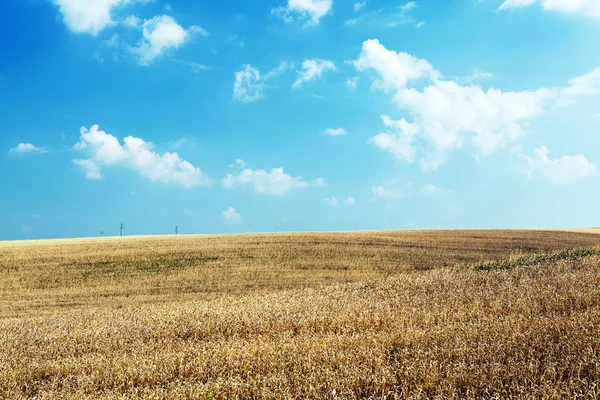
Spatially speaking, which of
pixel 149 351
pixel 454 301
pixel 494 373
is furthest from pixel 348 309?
pixel 494 373

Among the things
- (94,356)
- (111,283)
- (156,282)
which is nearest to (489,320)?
(94,356)

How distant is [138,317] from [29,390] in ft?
17.1

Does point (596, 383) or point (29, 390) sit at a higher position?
point (596, 383)

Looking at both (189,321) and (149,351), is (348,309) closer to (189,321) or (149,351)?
(189,321)

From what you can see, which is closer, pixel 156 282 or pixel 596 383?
pixel 596 383

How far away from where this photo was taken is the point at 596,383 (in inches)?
206

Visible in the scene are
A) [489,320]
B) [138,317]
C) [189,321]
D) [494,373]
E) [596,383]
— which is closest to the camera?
[596,383]

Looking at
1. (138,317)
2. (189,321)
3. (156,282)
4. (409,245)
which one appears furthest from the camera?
(409,245)

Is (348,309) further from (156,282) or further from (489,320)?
(156,282)

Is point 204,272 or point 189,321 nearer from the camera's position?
point 189,321

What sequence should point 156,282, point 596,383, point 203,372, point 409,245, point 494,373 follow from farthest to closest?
point 409,245 → point 156,282 → point 203,372 → point 494,373 → point 596,383

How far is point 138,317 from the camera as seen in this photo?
465 inches

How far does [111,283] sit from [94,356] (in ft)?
63.6

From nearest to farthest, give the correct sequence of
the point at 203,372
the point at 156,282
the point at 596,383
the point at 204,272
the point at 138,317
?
the point at 596,383, the point at 203,372, the point at 138,317, the point at 156,282, the point at 204,272
